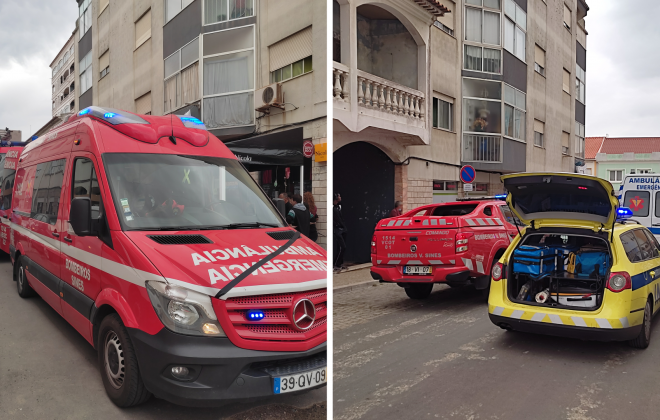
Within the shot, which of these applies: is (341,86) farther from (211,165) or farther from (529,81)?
(529,81)

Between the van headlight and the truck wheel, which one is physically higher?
the van headlight

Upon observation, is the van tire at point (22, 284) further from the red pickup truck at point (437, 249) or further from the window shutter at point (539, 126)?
the window shutter at point (539, 126)

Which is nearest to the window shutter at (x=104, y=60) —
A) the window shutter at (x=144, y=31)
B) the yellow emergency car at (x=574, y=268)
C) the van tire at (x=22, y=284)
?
the window shutter at (x=144, y=31)

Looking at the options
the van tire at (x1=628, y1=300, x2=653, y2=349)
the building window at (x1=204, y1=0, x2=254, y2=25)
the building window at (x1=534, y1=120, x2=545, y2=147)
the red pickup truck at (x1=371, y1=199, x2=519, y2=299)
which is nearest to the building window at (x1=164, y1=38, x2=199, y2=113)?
the building window at (x1=204, y1=0, x2=254, y2=25)

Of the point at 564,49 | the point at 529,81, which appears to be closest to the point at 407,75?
the point at 529,81

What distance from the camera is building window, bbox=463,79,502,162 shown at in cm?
1255

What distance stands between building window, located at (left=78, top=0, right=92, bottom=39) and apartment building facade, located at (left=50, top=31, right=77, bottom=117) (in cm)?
9

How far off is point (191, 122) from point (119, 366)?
3.94 ft

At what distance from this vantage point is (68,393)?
6.84 ft

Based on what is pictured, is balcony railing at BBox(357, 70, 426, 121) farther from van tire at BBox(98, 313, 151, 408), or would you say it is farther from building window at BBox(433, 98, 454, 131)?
van tire at BBox(98, 313, 151, 408)

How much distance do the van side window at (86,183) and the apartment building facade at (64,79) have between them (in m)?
0.33

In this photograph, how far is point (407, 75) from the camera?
10031 millimetres

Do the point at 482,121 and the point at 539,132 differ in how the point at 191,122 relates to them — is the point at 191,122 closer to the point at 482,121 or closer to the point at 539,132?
the point at 539,132

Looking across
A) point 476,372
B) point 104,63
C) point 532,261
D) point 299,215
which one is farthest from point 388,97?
point 299,215
